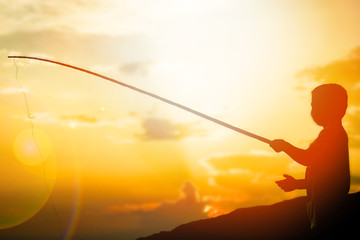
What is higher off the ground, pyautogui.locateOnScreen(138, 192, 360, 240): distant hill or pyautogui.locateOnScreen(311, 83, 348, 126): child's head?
pyautogui.locateOnScreen(138, 192, 360, 240): distant hill

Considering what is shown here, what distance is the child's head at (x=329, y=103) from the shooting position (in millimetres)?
6363

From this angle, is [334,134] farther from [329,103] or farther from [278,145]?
[278,145]

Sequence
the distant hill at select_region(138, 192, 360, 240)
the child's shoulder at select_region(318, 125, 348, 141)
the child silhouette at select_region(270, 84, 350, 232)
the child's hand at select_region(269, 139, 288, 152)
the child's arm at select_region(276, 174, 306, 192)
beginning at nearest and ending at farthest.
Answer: the child silhouette at select_region(270, 84, 350, 232)
the child's shoulder at select_region(318, 125, 348, 141)
the child's arm at select_region(276, 174, 306, 192)
the child's hand at select_region(269, 139, 288, 152)
the distant hill at select_region(138, 192, 360, 240)

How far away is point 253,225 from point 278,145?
327 ft

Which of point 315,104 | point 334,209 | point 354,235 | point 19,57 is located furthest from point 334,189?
point 19,57

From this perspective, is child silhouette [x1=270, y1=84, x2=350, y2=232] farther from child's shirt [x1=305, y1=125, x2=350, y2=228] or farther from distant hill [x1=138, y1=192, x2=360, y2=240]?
distant hill [x1=138, y1=192, x2=360, y2=240]

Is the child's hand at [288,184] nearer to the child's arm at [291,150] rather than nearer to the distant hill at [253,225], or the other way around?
the child's arm at [291,150]

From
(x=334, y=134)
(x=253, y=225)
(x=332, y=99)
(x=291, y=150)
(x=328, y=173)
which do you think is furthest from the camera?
(x=253, y=225)

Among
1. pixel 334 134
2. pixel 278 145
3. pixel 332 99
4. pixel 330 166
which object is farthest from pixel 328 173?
pixel 332 99

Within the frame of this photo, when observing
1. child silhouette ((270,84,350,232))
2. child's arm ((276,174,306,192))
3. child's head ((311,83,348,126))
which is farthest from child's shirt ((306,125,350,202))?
child's arm ((276,174,306,192))

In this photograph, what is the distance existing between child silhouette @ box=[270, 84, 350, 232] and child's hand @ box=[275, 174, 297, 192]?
56 mm

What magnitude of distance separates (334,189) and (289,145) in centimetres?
104

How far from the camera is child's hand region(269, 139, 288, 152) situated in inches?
267

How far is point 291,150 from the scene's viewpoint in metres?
6.59
